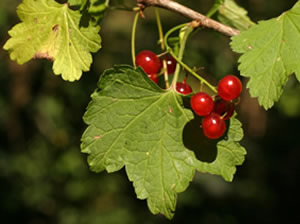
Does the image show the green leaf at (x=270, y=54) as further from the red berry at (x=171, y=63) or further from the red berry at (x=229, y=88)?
the red berry at (x=171, y=63)

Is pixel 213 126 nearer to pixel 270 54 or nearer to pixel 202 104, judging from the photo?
pixel 202 104

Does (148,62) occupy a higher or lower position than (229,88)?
lower

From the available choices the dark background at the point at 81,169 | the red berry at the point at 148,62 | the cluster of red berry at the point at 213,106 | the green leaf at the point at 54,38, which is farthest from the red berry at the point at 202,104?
the dark background at the point at 81,169

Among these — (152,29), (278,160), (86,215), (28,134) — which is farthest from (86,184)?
(278,160)

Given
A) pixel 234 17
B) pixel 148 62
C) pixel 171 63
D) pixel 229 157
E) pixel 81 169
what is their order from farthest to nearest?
pixel 81 169, pixel 234 17, pixel 171 63, pixel 148 62, pixel 229 157

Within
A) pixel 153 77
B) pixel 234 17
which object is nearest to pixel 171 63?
pixel 153 77

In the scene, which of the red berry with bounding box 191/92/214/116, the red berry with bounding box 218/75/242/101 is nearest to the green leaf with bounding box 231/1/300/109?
the red berry with bounding box 218/75/242/101

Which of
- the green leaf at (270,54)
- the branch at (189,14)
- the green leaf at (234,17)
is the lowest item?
the green leaf at (234,17)

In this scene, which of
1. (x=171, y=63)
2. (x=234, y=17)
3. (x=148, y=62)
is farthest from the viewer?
(x=234, y=17)
